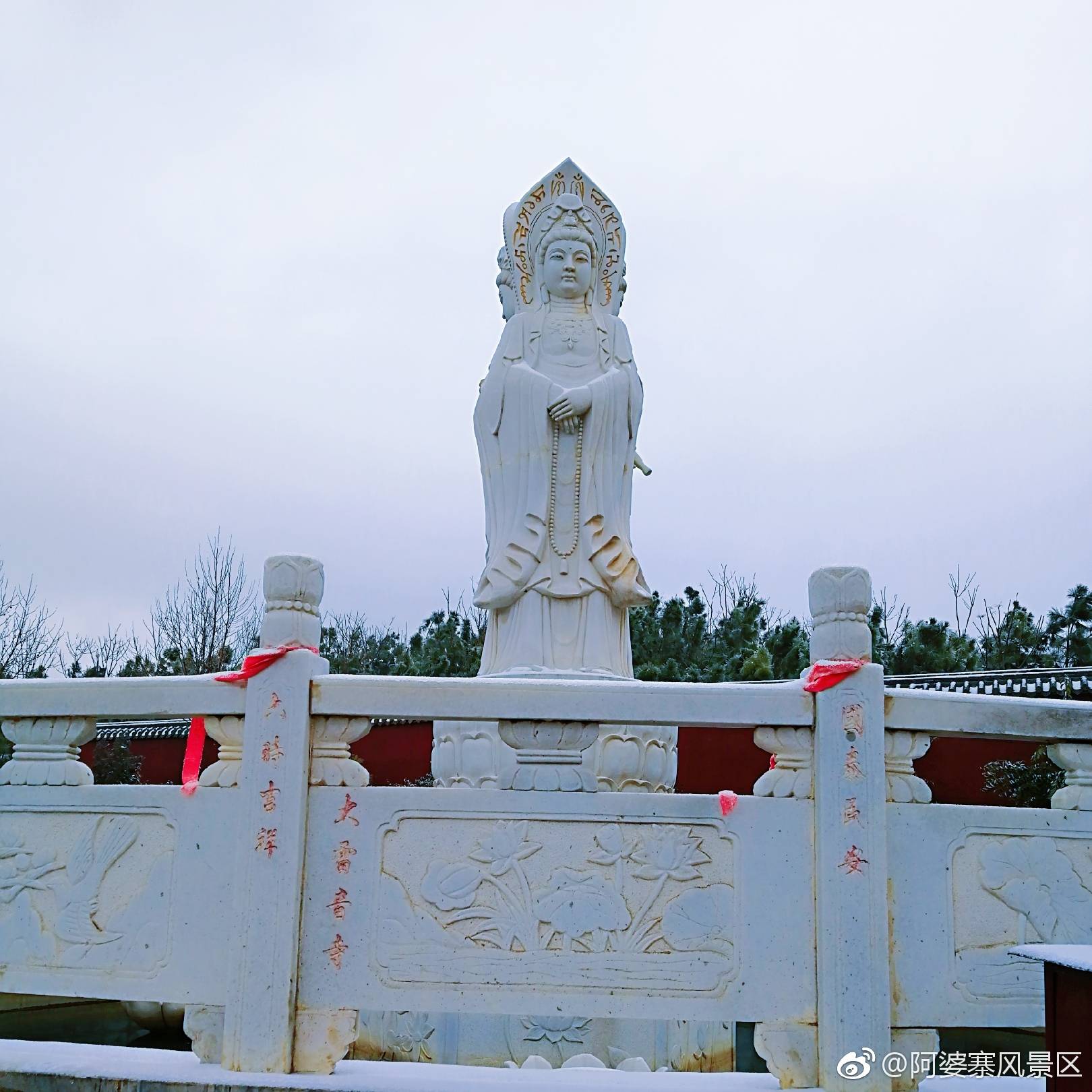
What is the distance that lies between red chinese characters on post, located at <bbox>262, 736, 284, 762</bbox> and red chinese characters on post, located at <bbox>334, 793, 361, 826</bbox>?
0.24 metres

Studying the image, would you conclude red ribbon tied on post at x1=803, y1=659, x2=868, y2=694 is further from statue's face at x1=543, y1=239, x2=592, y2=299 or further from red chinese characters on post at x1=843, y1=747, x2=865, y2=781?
statue's face at x1=543, y1=239, x2=592, y2=299

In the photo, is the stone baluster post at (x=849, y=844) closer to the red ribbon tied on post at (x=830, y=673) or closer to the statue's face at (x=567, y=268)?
the red ribbon tied on post at (x=830, y=673)

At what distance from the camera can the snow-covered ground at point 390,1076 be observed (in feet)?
9.95

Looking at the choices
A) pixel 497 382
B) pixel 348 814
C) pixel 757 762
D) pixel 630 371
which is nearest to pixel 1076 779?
pixel 348 814

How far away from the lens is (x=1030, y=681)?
32.3ft

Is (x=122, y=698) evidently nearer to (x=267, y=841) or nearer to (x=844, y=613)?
(x=267, y=841)

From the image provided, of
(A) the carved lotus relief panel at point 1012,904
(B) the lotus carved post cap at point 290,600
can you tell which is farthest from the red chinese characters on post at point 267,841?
(A) the carved lotus relief panel at point 1012,904

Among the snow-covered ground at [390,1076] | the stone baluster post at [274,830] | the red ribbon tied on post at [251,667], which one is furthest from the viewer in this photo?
the red ribbon tied on post at [251,667]

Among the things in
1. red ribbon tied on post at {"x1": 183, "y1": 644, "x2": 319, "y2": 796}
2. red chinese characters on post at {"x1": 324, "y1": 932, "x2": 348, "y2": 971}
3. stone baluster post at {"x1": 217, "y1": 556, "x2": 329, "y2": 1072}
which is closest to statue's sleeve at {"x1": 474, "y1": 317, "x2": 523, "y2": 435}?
stone baluster post at {"x1": 217, "y1": 556, "x2": 329, "y2": 1072}

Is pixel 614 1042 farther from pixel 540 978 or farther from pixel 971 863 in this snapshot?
pixel 971 863

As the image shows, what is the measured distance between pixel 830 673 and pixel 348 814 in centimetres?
153

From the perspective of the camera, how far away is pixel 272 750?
3.33 metres

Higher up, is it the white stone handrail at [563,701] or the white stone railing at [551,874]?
the white stone handrail at [563,701]

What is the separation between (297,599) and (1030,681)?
8.28m
